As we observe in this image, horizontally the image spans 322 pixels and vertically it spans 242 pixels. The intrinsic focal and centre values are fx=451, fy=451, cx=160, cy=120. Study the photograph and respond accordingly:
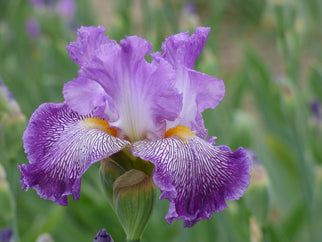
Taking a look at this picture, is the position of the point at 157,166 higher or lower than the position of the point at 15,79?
higher

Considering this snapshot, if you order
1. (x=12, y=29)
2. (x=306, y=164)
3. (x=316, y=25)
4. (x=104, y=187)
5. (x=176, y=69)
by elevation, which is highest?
(x=176, y=69)

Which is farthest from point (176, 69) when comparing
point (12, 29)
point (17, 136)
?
point (12, 29)

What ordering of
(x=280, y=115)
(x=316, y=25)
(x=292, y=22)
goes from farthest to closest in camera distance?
(x=316, y=25), (x=280, y=115), (x=292, y=22)

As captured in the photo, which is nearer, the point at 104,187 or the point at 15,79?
the point at 104,187

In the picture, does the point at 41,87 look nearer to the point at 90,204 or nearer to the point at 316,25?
the point at 90,204

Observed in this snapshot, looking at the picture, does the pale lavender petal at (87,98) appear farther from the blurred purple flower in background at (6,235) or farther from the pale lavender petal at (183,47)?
the blurred purple flower in background at (6,235)

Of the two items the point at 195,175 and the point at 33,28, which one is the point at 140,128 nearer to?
the point at 195,175

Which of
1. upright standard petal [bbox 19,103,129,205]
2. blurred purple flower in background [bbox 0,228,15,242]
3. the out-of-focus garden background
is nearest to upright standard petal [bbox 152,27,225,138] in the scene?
upright standard petal [bbox 19,103,129,205]

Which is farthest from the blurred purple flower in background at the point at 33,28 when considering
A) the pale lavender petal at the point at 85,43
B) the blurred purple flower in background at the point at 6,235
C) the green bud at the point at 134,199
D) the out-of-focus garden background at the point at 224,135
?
the green bud at the point at 134,199
